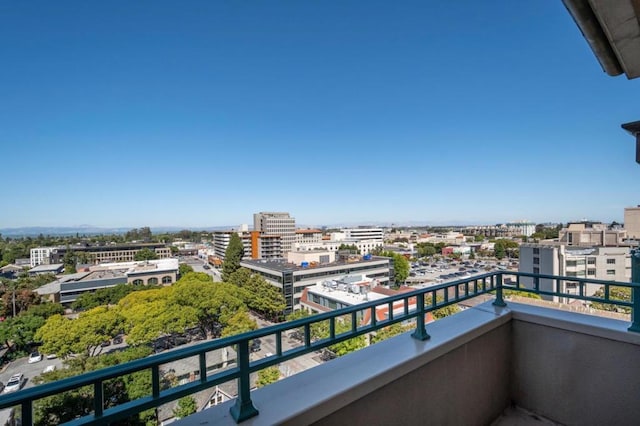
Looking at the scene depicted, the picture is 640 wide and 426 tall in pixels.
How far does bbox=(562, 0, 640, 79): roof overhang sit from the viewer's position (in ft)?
2.82

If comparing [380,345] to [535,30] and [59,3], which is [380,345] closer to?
[535,30]

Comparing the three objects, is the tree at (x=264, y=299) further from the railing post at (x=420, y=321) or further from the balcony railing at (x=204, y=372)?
the balcony railing at (x=204, y=372)

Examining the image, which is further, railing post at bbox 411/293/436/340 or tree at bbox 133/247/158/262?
tree at bbox 133/247/158/262

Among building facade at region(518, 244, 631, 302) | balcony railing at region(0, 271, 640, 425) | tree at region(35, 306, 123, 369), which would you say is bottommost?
tree at region(35, 306, 123, 369)

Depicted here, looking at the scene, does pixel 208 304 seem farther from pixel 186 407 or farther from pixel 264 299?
pixel 186 407

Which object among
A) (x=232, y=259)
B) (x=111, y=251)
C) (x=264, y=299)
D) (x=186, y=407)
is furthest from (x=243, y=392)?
(x=111, y=251)

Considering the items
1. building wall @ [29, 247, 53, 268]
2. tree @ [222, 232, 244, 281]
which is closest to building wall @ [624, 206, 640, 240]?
tree @ [222, 232, 244, 281]

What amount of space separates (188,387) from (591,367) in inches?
93.7

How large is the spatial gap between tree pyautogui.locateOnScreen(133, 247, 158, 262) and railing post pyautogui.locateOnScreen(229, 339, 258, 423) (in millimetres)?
48535

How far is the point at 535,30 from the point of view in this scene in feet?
14.2

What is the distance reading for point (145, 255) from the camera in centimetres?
4238

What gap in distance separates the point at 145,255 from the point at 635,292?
164 feet

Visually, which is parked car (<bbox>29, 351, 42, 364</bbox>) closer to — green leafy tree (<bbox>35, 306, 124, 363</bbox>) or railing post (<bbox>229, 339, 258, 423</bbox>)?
green leafy tree (<bbox>35, 306, 124, 363</bbox>)

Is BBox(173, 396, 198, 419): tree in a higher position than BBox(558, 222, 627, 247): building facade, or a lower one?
lower
